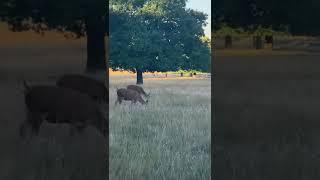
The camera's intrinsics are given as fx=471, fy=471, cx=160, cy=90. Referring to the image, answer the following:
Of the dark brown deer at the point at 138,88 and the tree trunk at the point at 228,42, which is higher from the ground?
the tree trunk at the point at 228,42

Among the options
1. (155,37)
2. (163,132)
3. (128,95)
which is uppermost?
(155,37)

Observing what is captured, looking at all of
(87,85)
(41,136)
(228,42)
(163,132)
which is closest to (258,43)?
(228,42)

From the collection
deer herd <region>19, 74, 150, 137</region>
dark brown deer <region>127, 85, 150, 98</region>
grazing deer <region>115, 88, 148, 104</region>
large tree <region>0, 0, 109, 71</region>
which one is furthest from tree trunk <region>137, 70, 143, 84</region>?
deer herd <region>19, 74, 150, 137</region>

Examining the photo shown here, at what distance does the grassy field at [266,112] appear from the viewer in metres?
4.27

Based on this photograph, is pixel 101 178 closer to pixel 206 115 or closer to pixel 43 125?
pixel 43 125

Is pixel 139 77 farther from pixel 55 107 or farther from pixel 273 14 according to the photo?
pixel 273 14

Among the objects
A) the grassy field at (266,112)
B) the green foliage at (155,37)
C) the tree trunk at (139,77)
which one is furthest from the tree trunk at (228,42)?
the tree trunk at (139,77)

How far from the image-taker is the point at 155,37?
21.3 ft

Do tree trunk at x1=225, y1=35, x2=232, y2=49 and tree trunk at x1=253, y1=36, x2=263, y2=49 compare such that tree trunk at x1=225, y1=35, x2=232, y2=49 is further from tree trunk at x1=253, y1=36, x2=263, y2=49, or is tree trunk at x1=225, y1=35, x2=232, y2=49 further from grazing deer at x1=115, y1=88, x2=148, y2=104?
grazing deer at x1=115, y1=88, x2=148, y2=104

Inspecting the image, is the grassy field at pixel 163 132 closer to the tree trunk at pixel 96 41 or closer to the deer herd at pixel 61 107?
the deer herd at pixel 61 107

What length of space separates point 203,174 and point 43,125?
5.22 ft

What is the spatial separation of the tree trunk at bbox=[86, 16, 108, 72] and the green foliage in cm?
84

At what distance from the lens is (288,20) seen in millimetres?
4816

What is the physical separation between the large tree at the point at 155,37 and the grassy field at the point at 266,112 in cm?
131
